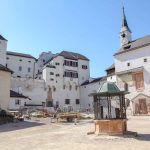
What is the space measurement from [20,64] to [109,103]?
59.2m

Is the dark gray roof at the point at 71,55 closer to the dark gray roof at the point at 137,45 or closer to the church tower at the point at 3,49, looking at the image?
the church tower at the point at 3,49

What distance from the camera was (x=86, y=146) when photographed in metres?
11.6

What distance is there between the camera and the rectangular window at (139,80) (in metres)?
43.3

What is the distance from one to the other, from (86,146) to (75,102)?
61007mm

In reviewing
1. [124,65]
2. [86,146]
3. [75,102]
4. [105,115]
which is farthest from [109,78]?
[86,146]

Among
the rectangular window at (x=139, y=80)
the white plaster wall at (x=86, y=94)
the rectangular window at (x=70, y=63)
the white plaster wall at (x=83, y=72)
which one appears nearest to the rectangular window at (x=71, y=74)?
the white plaster wall at (x=83, y=72)

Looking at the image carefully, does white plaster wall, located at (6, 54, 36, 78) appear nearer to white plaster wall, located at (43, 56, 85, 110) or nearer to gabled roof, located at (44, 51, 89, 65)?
gabled roof, located at (44, 51, 89, 65)

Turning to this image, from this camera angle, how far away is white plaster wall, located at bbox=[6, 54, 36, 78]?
7010 cm

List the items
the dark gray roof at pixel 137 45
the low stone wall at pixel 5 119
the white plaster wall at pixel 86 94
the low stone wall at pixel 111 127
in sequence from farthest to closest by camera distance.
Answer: the white plaster wall at pixel 86 94 → the dark gray roof at pixel 137 45 → the low stone wall at pixel 5 119 → the low stone wall at pixel 111 127

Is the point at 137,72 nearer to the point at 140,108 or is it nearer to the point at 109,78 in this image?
the point at 140,108

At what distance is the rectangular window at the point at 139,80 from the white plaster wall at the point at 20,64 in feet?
116

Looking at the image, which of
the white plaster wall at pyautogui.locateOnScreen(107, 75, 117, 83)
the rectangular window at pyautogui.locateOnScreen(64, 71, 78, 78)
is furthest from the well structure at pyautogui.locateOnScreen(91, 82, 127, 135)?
the rectangular window at pyautogui.locateOnScreen(64, 71, 78, 78)

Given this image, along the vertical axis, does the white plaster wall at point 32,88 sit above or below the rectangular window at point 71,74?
below

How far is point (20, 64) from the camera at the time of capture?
7212cm
